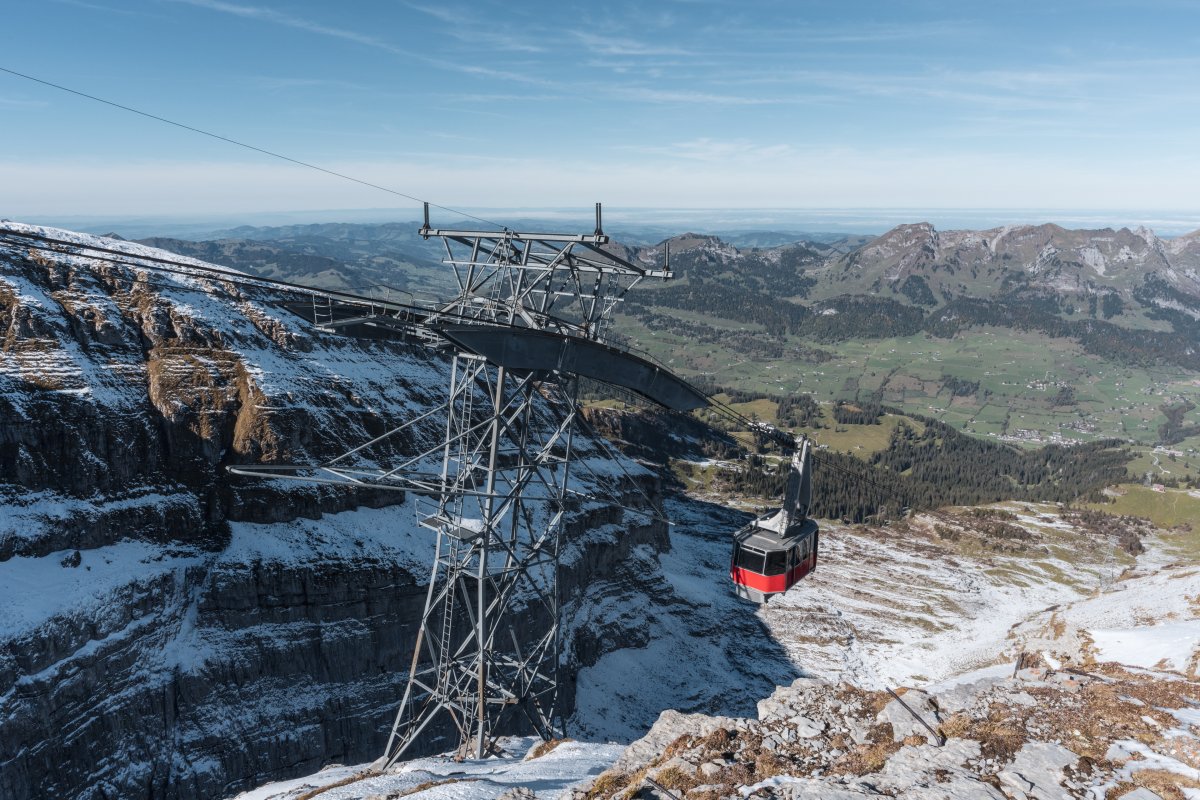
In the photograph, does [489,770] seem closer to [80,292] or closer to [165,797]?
[165,797]

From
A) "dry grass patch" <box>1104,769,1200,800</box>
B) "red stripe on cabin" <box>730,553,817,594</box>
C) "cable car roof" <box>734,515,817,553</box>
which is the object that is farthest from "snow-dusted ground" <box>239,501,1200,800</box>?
"cable car roof" <box>734,515,817,553</box>

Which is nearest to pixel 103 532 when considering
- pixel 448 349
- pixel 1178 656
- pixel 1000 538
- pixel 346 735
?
pixel 346 735

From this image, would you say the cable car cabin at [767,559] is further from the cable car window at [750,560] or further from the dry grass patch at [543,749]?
the dry grass patch at [543,749]

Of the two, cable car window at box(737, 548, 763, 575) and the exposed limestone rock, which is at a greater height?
cable car window at box(737, 548, 763, 575)

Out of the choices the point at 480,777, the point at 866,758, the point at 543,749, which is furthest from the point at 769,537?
the point at 480,777

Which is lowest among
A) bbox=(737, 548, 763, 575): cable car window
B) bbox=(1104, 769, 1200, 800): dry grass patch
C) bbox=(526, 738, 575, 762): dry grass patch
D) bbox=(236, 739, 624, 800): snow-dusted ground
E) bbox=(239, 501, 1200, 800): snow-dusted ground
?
bbox=(239, 501, 1200, 800): snow-dusted ground

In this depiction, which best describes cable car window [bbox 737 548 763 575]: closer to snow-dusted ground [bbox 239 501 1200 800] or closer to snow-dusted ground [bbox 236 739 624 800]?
snow-dusted ground [bbox 239 501 1200 800]
